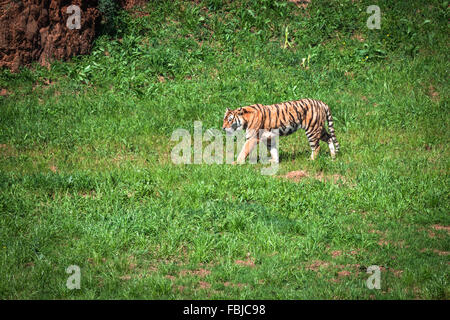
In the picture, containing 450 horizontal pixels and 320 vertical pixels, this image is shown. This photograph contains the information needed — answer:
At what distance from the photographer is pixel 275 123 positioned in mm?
11922

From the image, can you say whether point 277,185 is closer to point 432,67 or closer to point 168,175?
point 168,175

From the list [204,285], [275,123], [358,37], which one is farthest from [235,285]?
[358,37]

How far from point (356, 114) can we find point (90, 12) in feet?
26.0

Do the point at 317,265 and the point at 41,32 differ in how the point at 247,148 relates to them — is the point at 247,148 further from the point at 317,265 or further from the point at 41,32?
the point at 41,32

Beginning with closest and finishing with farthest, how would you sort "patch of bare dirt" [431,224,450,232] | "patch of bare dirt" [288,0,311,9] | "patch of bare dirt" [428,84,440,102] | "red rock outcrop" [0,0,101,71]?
"patch of bare dirt" [431,224,450,232] < "patch of bare dirt" [428,84,440,102] < "red rock outcrop" [0,0,101,71] < "patch of bare dirt" [288,0,311,9]

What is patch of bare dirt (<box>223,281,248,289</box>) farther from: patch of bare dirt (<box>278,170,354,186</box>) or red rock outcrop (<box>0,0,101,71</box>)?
red rock outcrop (<box>0,0,101,71</box>)

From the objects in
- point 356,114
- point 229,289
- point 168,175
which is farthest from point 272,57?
point 229,289

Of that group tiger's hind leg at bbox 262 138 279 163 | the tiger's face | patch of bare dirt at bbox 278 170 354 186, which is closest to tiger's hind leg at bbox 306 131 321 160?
tiger's hind leg at bbox 262 138 279 163

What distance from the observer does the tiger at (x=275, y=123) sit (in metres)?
11.8

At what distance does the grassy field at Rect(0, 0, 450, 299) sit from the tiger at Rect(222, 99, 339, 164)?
449 mm

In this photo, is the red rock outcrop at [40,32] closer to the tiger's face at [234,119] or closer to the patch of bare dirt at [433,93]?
the tiger's face at [234,119]

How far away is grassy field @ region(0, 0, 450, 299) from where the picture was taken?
771 centimetres

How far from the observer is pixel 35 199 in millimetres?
9766

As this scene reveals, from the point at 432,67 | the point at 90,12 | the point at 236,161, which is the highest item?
the point at 90,12
